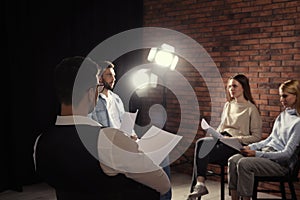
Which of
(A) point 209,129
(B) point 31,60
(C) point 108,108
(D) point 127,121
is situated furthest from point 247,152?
(B) point 31,60

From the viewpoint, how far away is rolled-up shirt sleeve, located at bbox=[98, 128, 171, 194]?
4.73 feet

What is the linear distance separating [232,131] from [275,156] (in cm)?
72

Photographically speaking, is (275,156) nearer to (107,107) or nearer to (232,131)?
(232,131)

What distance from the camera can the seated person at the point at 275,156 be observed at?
3.15 meters

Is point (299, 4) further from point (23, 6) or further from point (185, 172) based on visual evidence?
point (23, 6)

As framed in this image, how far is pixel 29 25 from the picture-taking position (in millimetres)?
4250

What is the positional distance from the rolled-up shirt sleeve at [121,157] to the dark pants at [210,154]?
7.10 feet

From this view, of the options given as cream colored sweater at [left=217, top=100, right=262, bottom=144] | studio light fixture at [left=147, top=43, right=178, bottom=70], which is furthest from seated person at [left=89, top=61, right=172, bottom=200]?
studio light fixture at [left=147, top=43, right=178, bottom=70]

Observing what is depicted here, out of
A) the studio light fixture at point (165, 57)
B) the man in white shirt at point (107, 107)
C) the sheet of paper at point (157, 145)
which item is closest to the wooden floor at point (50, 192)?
the man in white shirt at point (107, 107)

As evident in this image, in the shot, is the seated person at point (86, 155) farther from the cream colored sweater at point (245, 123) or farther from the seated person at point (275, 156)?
the cream colored sweater at point (245, 123)

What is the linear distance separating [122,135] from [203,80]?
3.47 metres

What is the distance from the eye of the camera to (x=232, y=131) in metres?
3.84

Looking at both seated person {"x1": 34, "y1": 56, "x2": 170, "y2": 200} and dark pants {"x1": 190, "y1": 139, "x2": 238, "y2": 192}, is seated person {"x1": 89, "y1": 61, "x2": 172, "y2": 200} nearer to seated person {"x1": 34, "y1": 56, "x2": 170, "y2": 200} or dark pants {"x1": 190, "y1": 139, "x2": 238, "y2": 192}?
dark pants {"x1": 190, "y1": 139, "x2": 238, "y2": 192}

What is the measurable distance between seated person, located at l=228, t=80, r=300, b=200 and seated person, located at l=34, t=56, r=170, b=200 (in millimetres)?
1731
